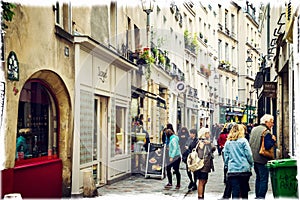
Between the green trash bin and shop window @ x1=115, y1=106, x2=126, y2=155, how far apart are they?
6.52 meters

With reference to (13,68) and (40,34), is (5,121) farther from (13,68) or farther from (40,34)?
(40,34)

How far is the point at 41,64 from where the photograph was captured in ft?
27.2

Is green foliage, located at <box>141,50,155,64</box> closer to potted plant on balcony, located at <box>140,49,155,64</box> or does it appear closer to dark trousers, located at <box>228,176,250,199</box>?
potted plant on balcony, located at <box>140,49,155,64</box>

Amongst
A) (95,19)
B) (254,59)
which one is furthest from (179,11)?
(254,59)

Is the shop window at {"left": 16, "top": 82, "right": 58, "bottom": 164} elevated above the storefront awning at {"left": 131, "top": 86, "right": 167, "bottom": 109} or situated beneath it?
situated beneath

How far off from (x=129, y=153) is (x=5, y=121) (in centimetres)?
668

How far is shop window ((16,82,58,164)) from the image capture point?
815 cm

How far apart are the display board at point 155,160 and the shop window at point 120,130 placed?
0.74m

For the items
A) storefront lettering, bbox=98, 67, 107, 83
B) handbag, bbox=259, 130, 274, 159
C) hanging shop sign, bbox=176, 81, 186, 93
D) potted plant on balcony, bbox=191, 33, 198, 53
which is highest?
potted plant on balcony, bbox=191, 33, 198, 53

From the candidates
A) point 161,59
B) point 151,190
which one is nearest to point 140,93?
point 161,59

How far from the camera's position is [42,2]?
8367 mm

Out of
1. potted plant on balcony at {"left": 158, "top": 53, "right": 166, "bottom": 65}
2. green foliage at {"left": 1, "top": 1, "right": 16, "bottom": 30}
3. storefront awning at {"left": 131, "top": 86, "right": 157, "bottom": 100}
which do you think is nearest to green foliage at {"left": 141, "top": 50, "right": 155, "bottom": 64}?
potted plant on balcony at {"left": 158, "top": 53, "right": 166, "bottom": 65}

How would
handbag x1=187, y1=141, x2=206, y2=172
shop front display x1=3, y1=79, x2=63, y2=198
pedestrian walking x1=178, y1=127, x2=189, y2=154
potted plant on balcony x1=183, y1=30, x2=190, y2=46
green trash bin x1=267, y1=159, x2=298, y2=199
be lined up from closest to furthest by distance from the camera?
green trash bin x1=267, y1=159, x2=298, y2=199
shop front display x1=3, y1=79, x2=63, y2=198
handbag x1=187, y1=141, x2=206, y2=172
pedestrian walking x1=178, y1=127, x2=189, y2=154
potted plant on balcony x1=183, y1=30, x2=190, y2=46

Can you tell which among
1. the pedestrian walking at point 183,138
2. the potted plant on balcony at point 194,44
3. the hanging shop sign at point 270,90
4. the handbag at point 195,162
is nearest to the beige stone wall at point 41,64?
the handbag at point 195,162
